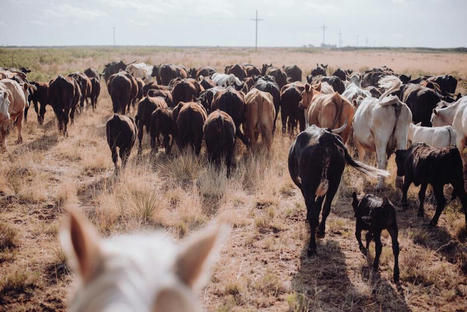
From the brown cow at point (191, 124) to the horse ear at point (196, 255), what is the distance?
7724mm

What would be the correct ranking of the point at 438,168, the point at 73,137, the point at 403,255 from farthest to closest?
the point at 73,137 → the point at 438,168 → the point at 403,255

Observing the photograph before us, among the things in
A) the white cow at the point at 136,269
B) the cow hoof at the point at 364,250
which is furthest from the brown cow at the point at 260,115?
the white cow at the point at 136,269

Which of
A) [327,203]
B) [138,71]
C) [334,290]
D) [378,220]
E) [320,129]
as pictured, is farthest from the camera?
[138,71]

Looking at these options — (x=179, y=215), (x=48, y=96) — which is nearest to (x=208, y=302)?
(x=179, y=215)

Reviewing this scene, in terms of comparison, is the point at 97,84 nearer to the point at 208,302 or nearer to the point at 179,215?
the point at 179,215

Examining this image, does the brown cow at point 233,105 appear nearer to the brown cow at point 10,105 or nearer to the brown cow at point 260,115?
the brown cow at point 260,115

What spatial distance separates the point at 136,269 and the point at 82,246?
0.50 feet

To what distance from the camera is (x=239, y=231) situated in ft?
18.4

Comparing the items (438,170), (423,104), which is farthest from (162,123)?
(423,104)

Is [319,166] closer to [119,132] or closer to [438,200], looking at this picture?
[438,200]

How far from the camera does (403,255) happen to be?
4.75 metres

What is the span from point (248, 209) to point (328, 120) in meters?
3.36

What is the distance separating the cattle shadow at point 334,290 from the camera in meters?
3.84

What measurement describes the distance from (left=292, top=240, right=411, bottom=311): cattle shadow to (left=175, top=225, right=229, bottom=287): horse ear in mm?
3141
